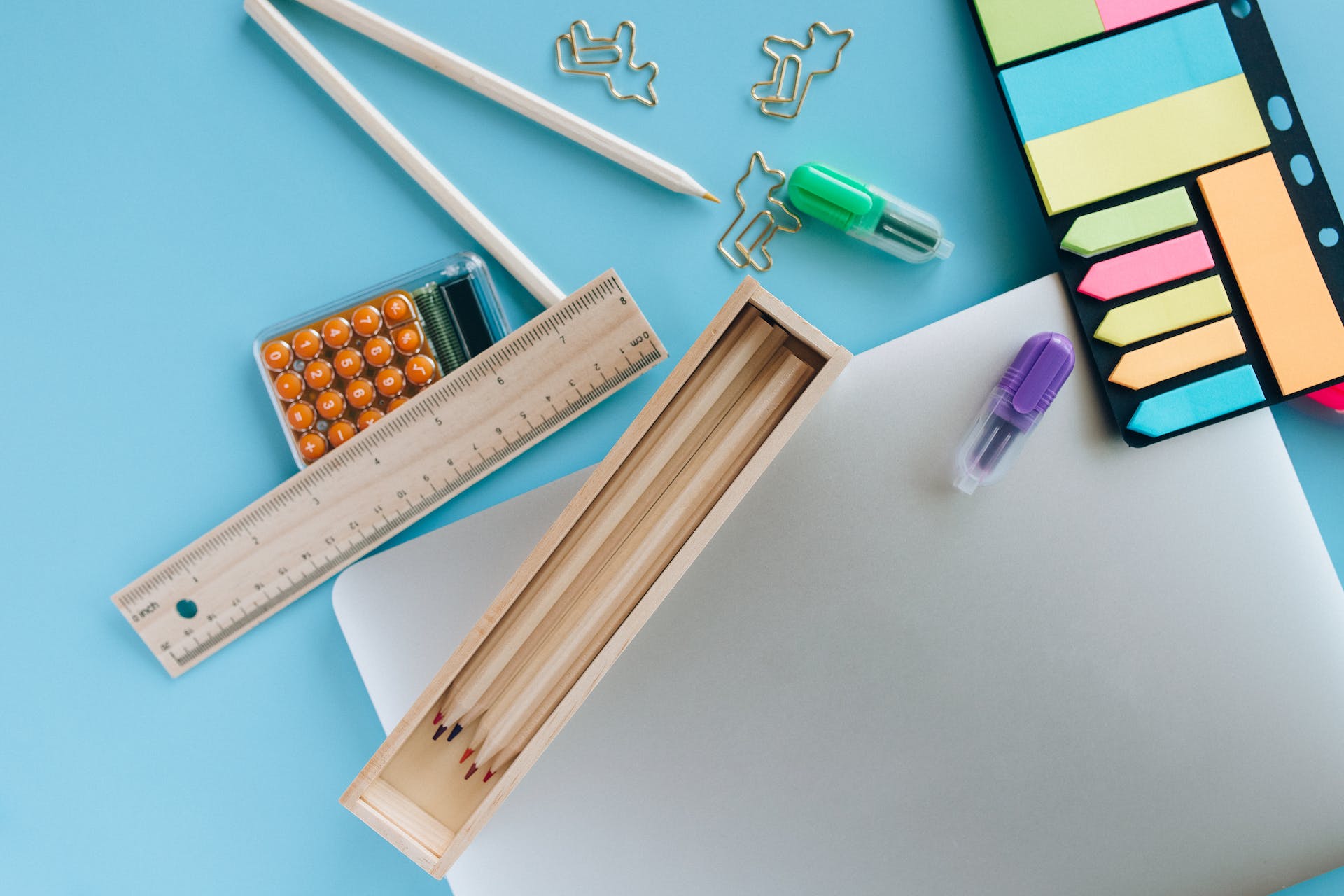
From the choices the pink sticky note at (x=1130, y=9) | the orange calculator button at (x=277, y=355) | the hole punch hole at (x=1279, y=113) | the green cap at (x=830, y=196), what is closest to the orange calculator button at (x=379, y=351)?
the orange calculator button at (x=277, y=355)

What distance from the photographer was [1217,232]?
88 centimetres

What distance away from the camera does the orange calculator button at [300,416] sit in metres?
0.96

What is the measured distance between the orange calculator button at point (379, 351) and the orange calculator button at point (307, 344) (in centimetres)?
6

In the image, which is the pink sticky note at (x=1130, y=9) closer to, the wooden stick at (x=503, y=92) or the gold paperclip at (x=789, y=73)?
the gold paperclip at (x=789, y=73)

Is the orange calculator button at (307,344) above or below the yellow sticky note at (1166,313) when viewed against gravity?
below


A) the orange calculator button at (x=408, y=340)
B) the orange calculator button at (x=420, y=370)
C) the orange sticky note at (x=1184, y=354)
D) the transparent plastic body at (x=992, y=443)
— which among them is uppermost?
the orange sticky note at (x=1184, y=354)

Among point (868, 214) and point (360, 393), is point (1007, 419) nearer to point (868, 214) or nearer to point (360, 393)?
point (868, 214)

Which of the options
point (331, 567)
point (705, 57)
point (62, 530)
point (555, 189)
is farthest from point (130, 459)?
point (705, 57)

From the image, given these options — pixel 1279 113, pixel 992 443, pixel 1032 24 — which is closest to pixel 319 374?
pixel 992 443

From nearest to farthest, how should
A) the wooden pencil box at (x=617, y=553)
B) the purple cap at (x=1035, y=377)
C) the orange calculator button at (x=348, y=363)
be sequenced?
the wooden pencil box at (x=617, y=553), the purple cap at (x=1035, y=377), the orange calculator button at (x=348, y=363)

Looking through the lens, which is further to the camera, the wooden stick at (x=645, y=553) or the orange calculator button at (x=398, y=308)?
Answer: the orange calculator button at (x=398, y=308)

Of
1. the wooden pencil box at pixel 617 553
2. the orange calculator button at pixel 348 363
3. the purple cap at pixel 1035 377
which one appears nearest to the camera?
the wooden pencil box at pixel 617 553

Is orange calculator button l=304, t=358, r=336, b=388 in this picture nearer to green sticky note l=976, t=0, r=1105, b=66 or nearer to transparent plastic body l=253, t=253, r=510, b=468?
transparent plastic body l=253, t=253, r=510, b=468

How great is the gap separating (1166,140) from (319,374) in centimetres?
100
